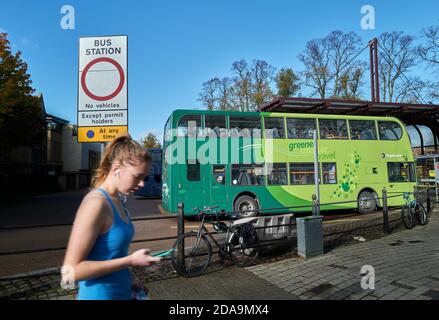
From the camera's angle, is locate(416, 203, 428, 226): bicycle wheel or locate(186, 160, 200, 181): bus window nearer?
locate(416, 203, 428, 226): bicycle wheel

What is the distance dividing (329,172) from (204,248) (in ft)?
28.6

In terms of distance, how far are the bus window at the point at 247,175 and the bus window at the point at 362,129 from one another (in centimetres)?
438

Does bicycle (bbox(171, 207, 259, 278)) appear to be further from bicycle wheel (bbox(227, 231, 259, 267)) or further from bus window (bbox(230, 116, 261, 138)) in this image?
bus window (bbox(230, 116, 261, 138))

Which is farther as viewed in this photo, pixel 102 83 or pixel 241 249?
pixel 241 249

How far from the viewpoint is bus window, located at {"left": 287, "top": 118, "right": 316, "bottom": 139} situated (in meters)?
12.4

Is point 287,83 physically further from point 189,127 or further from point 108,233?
point 108,233

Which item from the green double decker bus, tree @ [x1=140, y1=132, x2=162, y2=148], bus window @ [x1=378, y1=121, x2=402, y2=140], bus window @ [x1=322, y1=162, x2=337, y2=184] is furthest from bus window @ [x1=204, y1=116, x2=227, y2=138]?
tree @ [x1=140, y1=132, x2=162, y2=148]

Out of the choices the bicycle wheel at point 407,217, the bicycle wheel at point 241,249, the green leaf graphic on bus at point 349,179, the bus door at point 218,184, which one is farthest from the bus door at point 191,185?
the bicycle wheel at point 407,217

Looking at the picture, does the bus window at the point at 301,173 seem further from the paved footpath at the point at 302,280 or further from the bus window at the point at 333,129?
the paved footpath at the point at 302,280

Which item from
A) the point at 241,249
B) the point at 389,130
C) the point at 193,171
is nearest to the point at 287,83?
the point at 389,130

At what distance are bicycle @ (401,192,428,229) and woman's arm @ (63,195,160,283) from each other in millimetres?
9524

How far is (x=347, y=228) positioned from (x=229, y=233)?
16.0 ft

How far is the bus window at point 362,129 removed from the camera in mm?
13297

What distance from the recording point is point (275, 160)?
39.5ft
